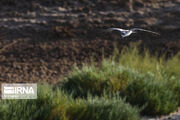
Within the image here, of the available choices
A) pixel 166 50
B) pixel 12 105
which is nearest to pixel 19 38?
pixel 166 50

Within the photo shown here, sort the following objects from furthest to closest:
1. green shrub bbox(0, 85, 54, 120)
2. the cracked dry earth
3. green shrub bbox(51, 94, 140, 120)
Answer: the cracked dry earth, green shrub bbox(51, 94, 140, 120), green shrub bbox(0, 85, 54, 120)

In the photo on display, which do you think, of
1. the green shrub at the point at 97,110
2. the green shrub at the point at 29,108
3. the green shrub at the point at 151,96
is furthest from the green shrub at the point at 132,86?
the green shrub at the point at 29,108

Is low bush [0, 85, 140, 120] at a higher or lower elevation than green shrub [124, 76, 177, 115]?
higher

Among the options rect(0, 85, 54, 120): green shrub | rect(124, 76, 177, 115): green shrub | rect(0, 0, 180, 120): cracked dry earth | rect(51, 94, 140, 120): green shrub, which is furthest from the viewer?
rect(0, 0, 180, 120): cracked dry earth

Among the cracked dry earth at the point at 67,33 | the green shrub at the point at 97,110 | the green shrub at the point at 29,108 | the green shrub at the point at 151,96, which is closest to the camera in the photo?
the green shrub at the point at 29,108

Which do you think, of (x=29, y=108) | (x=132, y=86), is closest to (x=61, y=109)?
(x=29, y=108)

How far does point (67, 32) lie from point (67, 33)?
40 millimetres

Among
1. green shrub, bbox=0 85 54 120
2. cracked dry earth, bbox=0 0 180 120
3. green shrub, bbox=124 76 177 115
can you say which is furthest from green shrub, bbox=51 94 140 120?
cracked dry earth, bbox=0 0 180 120

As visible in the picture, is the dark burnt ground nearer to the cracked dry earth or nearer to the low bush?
the cracked dry earth

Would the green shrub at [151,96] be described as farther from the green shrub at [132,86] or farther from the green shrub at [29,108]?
the green shrub at [29,108]

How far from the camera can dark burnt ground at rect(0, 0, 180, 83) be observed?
9.50 metres

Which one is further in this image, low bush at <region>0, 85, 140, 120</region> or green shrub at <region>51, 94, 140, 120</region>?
green shrub at <region>51, 94, 140, 120</region>

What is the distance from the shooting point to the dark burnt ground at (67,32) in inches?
374

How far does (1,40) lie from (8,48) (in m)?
0.47
